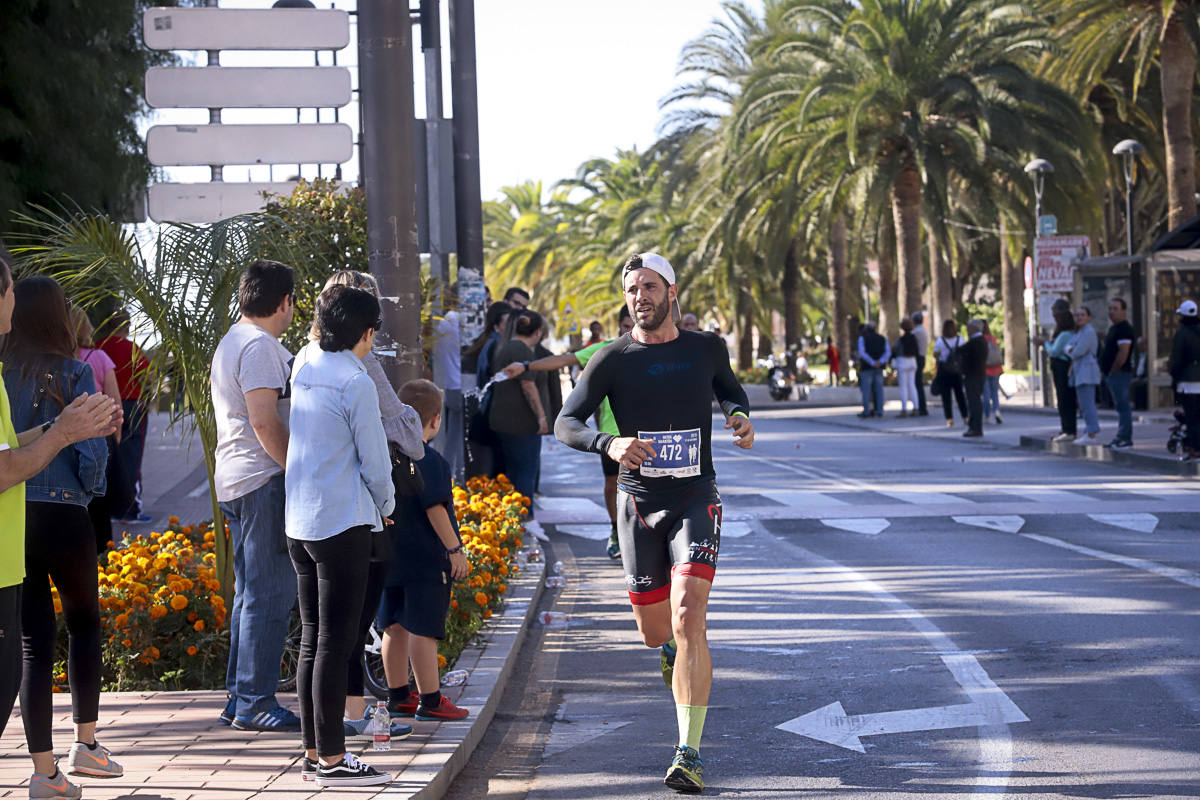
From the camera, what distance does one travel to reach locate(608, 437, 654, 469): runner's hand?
220 inches

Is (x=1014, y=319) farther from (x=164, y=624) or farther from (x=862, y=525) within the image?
(x=164, y=624)

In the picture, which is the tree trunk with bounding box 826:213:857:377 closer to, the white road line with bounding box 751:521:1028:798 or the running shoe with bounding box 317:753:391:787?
the white road line with bounding box 751:521:1028:798

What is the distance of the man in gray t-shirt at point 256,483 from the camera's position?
5668 mm

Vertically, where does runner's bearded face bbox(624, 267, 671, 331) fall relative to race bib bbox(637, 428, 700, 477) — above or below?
above

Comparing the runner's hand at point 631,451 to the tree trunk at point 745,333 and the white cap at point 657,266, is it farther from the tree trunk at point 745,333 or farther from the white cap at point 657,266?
the tree trunk at point 745,333

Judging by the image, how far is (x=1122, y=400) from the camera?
1917 cm

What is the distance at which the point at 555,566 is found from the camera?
11367 mm

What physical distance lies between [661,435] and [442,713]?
1.49 metres

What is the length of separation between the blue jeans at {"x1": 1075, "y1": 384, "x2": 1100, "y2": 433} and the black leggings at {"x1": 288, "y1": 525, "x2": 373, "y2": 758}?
1649 centimetres

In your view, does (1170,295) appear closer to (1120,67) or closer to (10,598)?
(1120,67)

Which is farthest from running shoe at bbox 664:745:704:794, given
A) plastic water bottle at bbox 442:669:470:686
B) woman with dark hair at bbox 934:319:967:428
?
woman with dark hair at bbox 934:319:967:428

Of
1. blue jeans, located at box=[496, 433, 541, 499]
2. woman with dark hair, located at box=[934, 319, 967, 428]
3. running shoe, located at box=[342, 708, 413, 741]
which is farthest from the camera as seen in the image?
woman with dark hair, located at box=[934, 319, 967, 428]

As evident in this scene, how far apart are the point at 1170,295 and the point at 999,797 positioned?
21996 mm

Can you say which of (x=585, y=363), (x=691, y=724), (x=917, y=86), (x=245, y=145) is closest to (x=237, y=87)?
(x=245, y=145)
